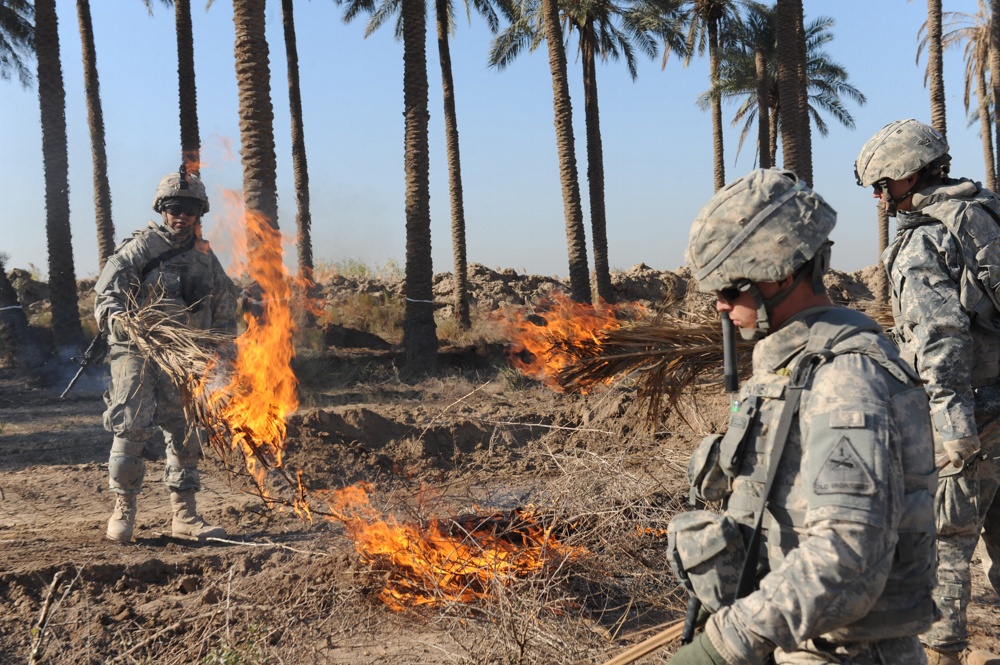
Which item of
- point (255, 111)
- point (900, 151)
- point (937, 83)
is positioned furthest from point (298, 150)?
point (900, 151)

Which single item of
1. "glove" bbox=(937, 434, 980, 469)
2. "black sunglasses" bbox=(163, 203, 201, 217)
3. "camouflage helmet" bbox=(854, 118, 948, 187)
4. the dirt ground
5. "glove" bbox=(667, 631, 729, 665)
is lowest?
the dirt ground

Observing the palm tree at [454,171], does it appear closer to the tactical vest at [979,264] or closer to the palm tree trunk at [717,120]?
the palm tree trunk at [717,120]

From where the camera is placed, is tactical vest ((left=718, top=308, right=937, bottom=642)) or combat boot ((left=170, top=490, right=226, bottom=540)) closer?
tactical vest ((left=718, top=308, right=937, bottom=642))

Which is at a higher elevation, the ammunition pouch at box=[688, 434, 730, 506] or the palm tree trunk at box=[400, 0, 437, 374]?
the palm tree trunk at box=[400, 0, 437, 374]

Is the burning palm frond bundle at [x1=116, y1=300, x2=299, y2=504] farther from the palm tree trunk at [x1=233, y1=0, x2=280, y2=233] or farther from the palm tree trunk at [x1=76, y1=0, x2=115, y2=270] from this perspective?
the palm tree trunk at [x1=76, y1=0, x2=115, y2=270]

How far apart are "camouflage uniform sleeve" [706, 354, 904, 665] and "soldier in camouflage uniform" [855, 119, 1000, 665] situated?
1.81m

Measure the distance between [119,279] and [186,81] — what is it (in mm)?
11961

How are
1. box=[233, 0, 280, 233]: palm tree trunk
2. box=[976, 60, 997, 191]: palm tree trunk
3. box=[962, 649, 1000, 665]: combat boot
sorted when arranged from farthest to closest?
box=[976, 60, 997, 191]: palm tree trunk < box=[233, 0, 280, 233]: palm tree trunk < box=[962, 649, 1000, 665]: combat boot

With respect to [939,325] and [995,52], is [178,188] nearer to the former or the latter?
→ [939,325]

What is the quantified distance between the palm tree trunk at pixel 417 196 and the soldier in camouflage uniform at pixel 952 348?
11397 mm

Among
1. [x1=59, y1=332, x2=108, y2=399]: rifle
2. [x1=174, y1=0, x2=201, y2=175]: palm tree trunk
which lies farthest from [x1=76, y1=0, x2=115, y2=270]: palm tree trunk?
[x1=59, y1=332, x2=108, y2=399]: rifle

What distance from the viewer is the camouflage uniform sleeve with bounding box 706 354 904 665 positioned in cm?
161

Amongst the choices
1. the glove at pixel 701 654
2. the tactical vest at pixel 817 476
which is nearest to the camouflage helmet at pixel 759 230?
the tactical vest at pixel 817 476

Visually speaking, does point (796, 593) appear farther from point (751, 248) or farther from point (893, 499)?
point (751, 248)
